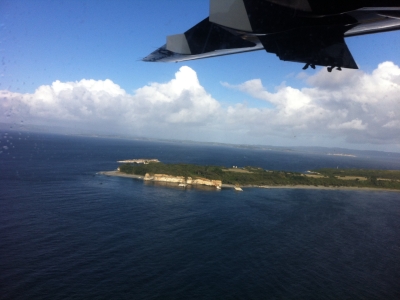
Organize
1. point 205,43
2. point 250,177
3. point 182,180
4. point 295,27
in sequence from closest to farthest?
point 295,27
point 205,43
point 182,180
point 250,177

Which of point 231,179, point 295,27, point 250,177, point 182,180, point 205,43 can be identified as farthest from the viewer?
point 250,177

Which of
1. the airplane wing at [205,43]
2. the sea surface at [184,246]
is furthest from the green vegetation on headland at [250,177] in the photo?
the airplane wing at [205,43]

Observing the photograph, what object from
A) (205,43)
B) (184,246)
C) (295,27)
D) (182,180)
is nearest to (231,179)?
(182,180)

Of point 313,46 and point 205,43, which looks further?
point 205,43

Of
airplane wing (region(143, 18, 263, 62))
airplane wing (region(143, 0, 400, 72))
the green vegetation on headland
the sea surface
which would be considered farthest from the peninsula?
airplane wing (region(143, 0, 400, 72))

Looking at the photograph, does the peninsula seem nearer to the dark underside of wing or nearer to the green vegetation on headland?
the green vegetation on headland

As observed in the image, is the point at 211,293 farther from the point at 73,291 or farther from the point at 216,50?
the point at 216,50

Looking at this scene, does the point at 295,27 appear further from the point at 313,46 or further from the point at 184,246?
the point at 184,246
